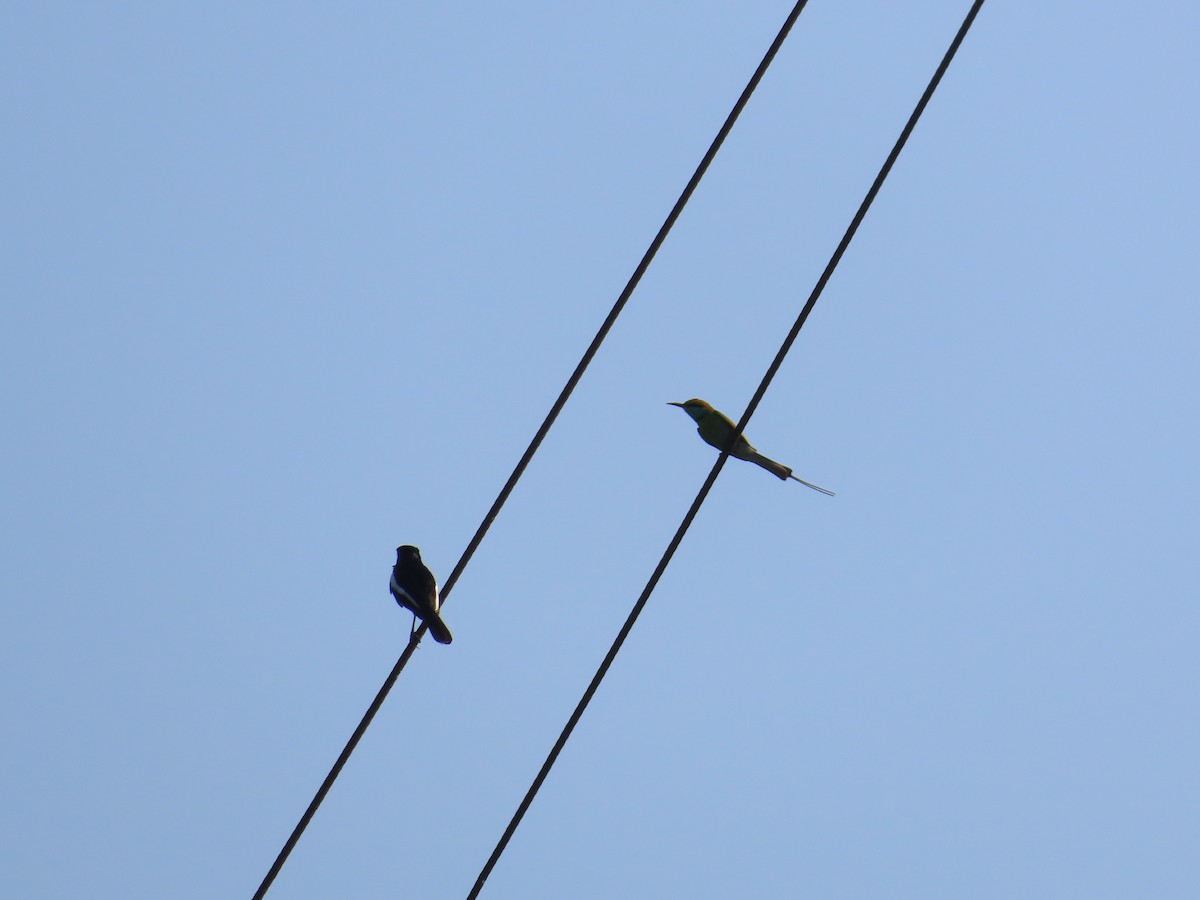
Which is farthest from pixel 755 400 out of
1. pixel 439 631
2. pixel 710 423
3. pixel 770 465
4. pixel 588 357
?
pixel 710 423

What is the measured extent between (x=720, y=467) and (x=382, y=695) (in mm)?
1508

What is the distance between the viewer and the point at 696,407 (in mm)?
11367

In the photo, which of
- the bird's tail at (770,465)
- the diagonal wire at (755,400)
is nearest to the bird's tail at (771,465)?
the bird's tail at (770,465)

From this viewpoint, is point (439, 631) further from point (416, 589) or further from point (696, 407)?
point (696, 407)

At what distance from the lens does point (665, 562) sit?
195 inches

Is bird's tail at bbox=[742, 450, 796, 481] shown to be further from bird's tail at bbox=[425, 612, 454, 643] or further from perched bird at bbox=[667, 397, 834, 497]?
bird's tail at bbox=[425, 612, 454, 643]

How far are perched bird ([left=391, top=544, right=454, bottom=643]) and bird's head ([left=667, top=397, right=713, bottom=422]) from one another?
2932 millimetres

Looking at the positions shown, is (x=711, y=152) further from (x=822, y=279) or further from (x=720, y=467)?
(x=720, y=467)

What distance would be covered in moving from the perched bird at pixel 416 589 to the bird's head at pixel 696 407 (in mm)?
2932

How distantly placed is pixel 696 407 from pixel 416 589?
11.3ft

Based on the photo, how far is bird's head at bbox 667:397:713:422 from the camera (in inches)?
444

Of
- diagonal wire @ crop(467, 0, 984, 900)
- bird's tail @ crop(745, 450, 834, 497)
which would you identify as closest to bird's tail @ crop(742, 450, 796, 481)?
bird's tail @ crop(745, 450, 834, 497)

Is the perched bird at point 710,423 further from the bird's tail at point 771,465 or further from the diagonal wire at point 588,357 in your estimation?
the diagonal wire at point 588,357

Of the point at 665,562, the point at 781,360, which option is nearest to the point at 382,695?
the point at 665,562
